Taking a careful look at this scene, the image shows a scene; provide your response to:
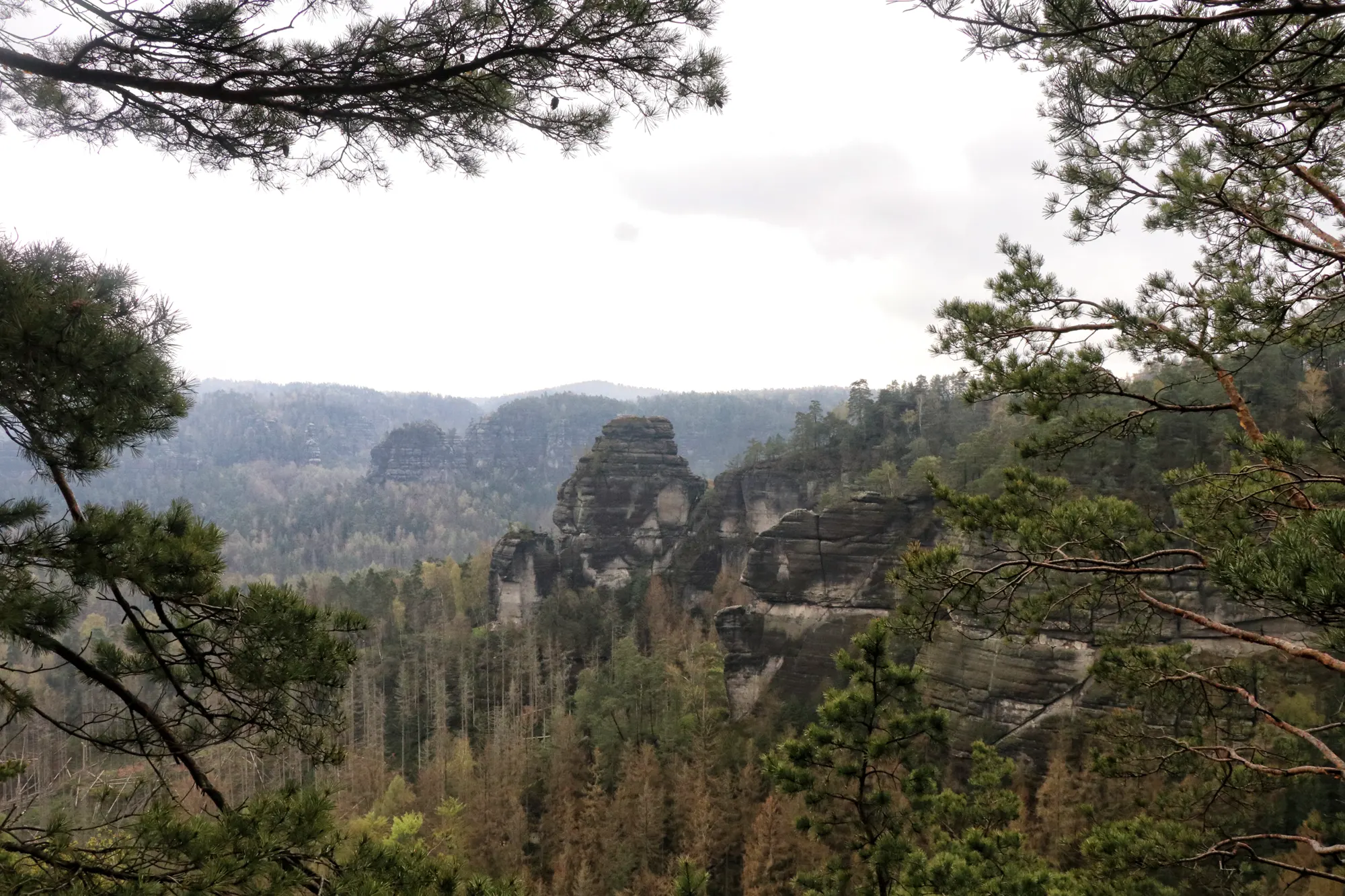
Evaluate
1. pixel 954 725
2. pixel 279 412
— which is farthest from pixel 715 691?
pixel 279 412

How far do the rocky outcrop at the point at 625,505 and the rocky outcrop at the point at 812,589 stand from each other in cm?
1630

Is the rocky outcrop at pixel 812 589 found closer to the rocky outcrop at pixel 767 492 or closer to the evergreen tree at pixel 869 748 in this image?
the rocky outcrop at pixel 767 492

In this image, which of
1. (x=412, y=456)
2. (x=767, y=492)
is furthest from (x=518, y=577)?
(x=412, y=456)

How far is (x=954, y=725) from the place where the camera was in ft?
58.6

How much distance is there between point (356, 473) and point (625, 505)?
12892 centimetres

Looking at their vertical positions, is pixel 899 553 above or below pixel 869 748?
above

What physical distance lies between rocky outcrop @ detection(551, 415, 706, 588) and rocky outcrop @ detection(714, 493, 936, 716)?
642 inches

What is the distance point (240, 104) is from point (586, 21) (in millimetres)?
2078

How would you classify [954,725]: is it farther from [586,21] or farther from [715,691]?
[586,21]

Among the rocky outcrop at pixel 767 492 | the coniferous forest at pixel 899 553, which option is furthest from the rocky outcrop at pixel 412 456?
the coniferous forest at pixel 899 553

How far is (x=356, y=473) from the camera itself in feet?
500

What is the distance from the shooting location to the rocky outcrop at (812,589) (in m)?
23.7

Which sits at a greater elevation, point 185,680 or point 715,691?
point 185,680

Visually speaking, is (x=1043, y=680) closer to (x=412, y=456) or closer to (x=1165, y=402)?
(x=1165, y=402)
